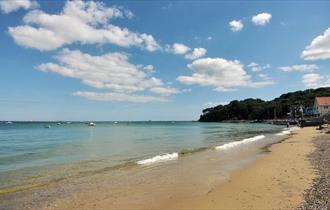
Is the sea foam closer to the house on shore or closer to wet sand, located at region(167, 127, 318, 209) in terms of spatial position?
wet sand, located at region(167, 127, 318, 209)

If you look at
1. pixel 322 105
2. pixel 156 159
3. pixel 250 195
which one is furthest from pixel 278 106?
pixel 250 195

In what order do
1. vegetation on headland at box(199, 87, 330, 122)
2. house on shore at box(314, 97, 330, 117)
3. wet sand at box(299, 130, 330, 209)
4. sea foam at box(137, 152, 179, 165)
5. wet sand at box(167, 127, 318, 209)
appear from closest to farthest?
wet sand at box(299, 130, 330, 209), wet sand at box(167, 127, 318, 209), sea foam at box(137, 152, 179, 165), house on shore at box(314, 97, 330, 117), vegetation on headland at box(199, 87, 330, 122)

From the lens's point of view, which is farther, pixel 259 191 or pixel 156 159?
pixel 156 159

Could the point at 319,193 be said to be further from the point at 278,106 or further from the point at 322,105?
the point at 278,106

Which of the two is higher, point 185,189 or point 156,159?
point 156,159

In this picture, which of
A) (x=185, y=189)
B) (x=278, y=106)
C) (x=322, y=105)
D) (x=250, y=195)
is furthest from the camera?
(x=278, y=106)

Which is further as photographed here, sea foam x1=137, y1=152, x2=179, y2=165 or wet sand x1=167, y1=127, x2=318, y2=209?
sea foam x1=137, y1=152, x2=179, y2=165

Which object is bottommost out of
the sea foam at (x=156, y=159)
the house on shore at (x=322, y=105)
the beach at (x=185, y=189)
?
the beach at (x=185, y=189)

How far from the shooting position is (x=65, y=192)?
40.0 ft

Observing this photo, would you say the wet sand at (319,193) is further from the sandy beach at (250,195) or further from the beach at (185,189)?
the sandy beach at (250,195)

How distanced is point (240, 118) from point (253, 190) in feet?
620

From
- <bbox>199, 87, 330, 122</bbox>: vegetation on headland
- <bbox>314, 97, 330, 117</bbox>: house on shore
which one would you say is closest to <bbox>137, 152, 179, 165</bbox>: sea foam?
<bbox>314, 97, 330, 117</bbox>: house on shore

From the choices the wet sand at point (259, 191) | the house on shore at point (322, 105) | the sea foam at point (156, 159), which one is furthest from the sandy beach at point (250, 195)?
the house on shore at point (322, 105)

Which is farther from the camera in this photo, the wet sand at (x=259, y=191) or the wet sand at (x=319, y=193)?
the wet sand at (x=259, y=191)
